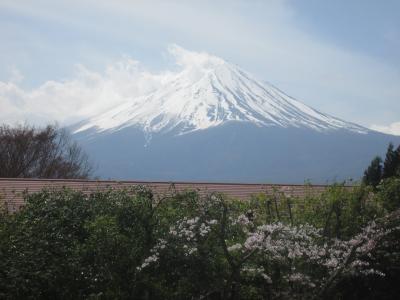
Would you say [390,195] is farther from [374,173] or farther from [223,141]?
[223,141]

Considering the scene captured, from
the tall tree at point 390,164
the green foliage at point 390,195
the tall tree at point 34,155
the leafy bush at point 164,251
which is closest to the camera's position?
the leafy bush at point 164,251

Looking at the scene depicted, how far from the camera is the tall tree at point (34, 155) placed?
99.5 ft

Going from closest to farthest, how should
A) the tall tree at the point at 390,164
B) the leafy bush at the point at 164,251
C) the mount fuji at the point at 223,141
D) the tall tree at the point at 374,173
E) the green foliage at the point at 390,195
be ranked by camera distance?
the leafy bush at the point at 164,251, the green foliage at the point at 390,195, the tall tree at the point at 390,164, the tall tree at the point at 374,173, the mount fuji at the point at 223,141

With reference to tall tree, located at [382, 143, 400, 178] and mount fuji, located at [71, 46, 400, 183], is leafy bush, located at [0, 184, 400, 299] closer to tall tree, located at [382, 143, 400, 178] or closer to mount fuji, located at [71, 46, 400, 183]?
tall tree, located at [382, 143, 400, 178]

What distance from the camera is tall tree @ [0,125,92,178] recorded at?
3031 centimetres

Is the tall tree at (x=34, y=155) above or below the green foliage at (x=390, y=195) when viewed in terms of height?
above

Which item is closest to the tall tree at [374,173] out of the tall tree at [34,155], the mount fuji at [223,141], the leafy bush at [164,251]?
the leafy bush at [164,251]

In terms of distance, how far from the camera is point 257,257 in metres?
8.63

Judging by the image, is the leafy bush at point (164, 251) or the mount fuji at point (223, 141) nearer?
the leafy bush at point (164, 251)

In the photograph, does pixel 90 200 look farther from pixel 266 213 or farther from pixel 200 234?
pixel 266 213

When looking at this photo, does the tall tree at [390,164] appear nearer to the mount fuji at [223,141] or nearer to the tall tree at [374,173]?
the tall tree at [374,173]

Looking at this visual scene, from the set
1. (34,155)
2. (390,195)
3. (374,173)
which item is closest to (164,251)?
(390,195)

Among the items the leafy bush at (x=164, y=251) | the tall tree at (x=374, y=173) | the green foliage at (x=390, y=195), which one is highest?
the tall tree at (x=374, y=173)

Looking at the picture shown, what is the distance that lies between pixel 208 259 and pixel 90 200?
2537mm
